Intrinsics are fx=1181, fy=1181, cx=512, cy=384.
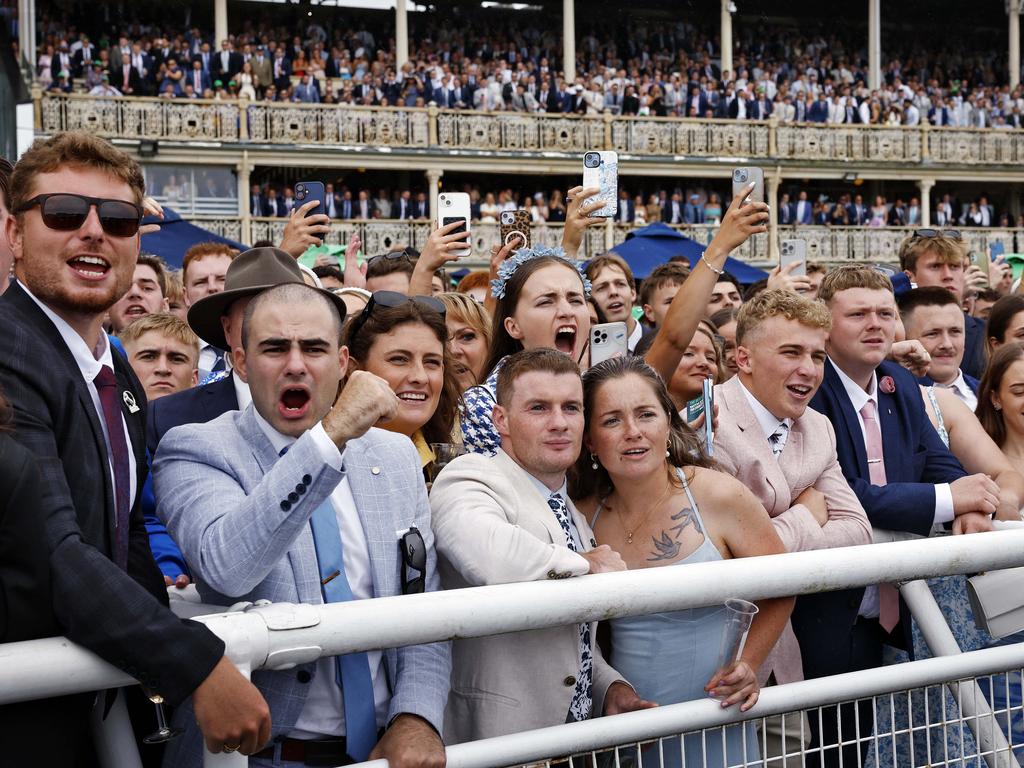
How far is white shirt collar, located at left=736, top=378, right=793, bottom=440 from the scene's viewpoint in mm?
3354

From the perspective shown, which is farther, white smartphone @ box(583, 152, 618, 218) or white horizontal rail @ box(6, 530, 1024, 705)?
white smartphone @ box(583, 152, 618, 218)

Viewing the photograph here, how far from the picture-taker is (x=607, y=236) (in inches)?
1034

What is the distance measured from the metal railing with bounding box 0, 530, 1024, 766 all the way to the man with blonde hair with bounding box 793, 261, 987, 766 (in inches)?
20.2

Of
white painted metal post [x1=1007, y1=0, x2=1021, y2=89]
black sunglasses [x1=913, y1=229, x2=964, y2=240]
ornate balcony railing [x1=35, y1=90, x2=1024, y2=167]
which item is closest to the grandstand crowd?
black sunglasses [x1=913, y1=229, x2=964, y2=240]

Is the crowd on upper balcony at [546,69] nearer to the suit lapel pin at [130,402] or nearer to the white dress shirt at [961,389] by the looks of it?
the white dress shirt at [961,389]

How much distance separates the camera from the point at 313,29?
93.6ft

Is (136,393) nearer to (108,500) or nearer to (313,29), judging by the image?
(108,500)

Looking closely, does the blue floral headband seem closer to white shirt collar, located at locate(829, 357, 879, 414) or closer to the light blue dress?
white shirt collar, located at locate(829, 357, 879, 414)

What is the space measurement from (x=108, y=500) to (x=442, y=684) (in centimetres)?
70

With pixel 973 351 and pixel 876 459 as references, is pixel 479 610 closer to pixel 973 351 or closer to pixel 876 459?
pixel 876 459

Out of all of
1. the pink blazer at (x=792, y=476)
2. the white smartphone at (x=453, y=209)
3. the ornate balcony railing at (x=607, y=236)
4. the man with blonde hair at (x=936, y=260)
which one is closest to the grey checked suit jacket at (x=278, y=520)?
the pink blazer at (x=792, y=476)

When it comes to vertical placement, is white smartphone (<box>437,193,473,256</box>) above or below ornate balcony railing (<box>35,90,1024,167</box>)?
below

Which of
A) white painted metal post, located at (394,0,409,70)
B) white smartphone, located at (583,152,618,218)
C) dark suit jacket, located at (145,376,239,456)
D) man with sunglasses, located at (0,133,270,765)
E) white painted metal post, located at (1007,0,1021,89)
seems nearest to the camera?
man with sunglasses, located at (0,133,270,765)

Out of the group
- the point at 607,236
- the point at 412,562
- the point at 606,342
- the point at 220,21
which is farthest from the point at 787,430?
the point at 220,21
